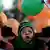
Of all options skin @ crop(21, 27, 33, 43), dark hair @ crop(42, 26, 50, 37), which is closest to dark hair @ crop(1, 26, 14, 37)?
skin @ crop(21, 27, 33, 43)

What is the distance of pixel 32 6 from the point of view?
0.99 meters

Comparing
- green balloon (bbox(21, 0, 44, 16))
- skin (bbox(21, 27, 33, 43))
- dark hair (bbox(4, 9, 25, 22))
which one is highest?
green balloon (bbox(21, 0, 44, 16))

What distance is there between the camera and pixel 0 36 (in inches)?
39.4

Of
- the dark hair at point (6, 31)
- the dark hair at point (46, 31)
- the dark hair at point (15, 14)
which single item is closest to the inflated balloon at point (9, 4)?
the dark hair at point (15, 14)

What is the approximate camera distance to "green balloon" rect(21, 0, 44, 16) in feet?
3.26

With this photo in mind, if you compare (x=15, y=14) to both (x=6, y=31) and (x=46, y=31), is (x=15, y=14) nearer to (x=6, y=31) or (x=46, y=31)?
(x=6, y=31)

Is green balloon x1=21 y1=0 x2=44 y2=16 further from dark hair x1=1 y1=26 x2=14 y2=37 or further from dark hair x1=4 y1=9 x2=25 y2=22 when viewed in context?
dark hair x1=1 y1=26 x2=14 y2=37

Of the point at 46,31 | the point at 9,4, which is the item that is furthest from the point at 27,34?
the point at 9,4

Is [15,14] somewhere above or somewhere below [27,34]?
above

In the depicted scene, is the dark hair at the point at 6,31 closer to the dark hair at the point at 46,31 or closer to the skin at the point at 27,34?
the skin at the point at 27,34

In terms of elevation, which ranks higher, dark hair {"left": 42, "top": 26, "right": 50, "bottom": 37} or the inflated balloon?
the inflated balloon

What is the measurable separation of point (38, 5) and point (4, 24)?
0.25 m

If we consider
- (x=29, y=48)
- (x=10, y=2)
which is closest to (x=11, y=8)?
(x=10, y=2)

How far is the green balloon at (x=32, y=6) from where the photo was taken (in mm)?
993
